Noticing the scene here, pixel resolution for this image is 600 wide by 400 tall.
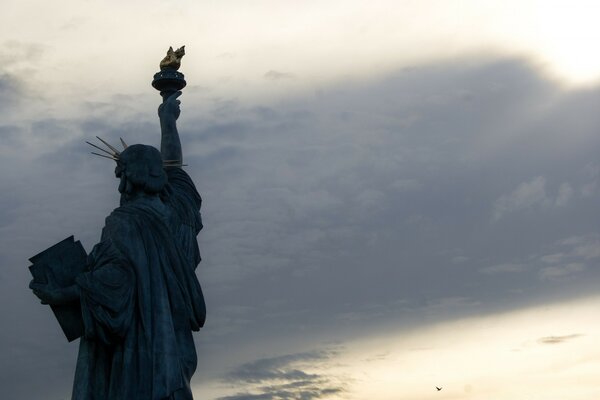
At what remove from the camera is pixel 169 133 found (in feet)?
60.1

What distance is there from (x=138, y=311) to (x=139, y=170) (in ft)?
7.07

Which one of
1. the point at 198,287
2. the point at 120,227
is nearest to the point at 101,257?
the point at 120,227

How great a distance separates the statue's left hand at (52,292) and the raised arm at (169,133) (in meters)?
3.45

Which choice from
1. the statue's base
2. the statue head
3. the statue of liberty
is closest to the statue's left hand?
the statue of liberty

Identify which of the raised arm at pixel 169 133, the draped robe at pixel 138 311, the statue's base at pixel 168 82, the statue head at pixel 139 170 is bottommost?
the draped robe at pixel 138 311

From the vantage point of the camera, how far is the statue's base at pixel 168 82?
1903cm

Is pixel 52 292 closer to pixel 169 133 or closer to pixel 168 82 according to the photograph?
Answer: pixel 169 133

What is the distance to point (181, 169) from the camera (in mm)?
18266

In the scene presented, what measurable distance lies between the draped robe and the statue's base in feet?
9.86

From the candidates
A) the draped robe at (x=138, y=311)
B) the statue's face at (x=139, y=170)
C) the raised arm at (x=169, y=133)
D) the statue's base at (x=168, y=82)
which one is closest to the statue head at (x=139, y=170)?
the statue's face at (x=139, y=170)

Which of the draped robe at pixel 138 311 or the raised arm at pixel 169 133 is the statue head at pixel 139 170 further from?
the raised arm at pixel 169 133

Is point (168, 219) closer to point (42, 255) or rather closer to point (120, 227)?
point (120, 227)

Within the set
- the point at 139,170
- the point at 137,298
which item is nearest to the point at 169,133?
the point at 139,170

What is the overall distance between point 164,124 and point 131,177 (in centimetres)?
209
